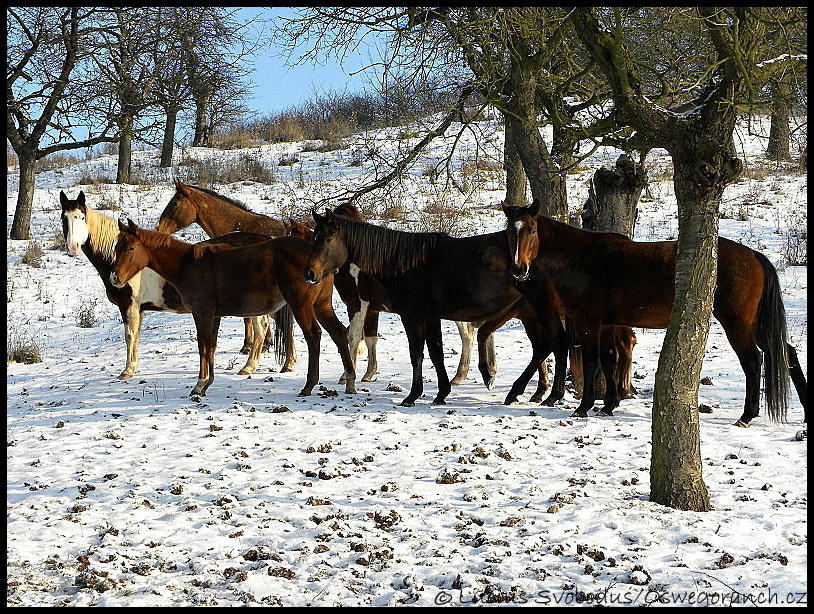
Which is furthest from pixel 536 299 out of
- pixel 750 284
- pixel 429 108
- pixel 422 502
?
pixel 429 108

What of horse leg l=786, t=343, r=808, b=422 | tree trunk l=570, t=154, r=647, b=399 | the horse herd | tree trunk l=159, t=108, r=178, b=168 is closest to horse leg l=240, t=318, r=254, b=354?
the horse herd

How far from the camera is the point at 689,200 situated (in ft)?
17.3

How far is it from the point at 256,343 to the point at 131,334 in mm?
1511

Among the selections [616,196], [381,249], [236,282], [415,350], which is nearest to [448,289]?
[415,350]

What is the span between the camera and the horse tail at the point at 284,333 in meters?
10.2

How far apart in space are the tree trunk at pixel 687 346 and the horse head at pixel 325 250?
13.5 feet

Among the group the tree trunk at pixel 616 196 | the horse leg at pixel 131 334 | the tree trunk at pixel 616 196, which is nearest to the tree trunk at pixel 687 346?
the tree trunk at pixel 616 196

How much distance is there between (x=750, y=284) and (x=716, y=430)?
4.45 ft

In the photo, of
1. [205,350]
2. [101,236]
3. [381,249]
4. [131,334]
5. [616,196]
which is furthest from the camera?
[616,196]

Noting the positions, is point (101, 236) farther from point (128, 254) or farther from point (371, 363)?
point (371, 363)

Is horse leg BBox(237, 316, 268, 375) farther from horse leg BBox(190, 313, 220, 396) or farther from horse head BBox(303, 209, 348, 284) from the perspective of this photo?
horse head BBox(303, 209, 348, 284)

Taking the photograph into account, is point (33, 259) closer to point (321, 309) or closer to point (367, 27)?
point (321, 309)

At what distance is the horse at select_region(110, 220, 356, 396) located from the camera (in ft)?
29.6

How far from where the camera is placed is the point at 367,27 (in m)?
8.38
